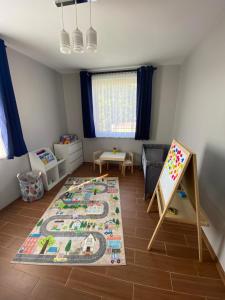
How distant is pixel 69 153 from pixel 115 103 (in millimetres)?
1611

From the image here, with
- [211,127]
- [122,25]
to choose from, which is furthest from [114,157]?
[122,25]

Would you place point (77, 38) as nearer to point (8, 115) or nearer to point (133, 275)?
point (8, 115)

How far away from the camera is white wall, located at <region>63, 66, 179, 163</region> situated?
9.84ft

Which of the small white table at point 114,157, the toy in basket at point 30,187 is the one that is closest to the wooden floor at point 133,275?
the toy in basket at point 30,187

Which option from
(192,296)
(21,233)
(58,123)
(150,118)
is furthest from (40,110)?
(192,296)

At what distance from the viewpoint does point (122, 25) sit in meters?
1.55

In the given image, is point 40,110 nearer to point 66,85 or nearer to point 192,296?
point 66,85

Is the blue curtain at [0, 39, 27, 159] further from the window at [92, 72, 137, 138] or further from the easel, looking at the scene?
the easel

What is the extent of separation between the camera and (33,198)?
2.29 m

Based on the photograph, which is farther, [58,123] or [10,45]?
[58,123]

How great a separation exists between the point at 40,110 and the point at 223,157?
9.96 feet

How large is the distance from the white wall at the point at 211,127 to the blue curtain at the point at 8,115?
2.62 meters

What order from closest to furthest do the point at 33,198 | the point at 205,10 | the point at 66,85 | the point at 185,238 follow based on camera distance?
1. the point at 205,10
2. the point at 185,238
3. the point at 33,198
4. the point at 66,85

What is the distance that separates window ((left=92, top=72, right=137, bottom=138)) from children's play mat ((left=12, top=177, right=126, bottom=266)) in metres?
1.61
